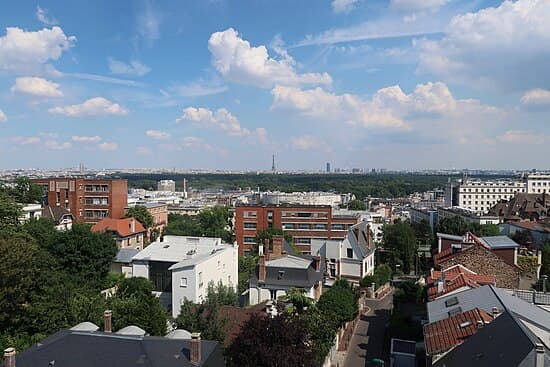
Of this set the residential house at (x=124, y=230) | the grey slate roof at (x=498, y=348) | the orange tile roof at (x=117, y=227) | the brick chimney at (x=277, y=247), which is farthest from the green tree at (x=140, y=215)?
the grey slate roof at (x=498, y=348)

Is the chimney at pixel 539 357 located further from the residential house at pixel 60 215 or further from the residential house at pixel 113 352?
the residential house at pixel 60 215

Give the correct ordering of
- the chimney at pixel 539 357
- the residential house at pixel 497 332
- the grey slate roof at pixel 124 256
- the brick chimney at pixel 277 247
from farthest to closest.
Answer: the grey slate roof at pixel 124 256 < the brick chimney at pixel 277 247 < the residential house at pixel 497 332 < the chimney at pixel 539 357

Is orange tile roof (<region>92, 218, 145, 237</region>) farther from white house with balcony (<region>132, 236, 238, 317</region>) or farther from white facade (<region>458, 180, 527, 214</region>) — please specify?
white facade (<region>458, 180, 527, 214</region>)

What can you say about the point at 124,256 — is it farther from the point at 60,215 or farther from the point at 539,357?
the point at 539,357

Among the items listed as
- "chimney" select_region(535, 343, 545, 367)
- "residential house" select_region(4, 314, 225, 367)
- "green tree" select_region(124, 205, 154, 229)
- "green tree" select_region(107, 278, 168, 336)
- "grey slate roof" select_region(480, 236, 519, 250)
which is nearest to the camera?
"chimney" select_region(535, 343, 545, 367)

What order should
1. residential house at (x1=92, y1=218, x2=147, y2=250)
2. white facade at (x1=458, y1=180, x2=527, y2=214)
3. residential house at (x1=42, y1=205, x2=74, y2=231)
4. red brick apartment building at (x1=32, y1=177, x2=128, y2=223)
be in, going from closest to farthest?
residential house at (x1=92, y1=218, x2=147, y2=250), residential house at (x1=42, y1=205, x2=74, y2=231), red brick apartment building at (x1=32, y1=177, x2=128, y2=223), white facade at (x1=458, y1=180, x2=527, y2=214)

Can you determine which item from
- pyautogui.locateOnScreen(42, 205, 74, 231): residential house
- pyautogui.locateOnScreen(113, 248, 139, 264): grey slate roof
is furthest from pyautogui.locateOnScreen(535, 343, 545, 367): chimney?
pyautogui.locateOnScreen(42, 205, 74, 231): residential house

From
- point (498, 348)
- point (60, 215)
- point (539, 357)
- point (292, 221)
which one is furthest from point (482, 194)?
point (539, 357)

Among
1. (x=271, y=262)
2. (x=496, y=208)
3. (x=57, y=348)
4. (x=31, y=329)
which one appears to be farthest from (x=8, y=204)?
(x=496, y=208)
